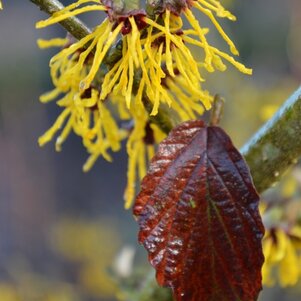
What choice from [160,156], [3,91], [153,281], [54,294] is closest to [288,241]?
[153,281]

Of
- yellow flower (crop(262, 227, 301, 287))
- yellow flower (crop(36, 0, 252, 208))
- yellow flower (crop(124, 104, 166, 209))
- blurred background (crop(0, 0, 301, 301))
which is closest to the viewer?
yellow flower (crop(36, 0, 252, 208))

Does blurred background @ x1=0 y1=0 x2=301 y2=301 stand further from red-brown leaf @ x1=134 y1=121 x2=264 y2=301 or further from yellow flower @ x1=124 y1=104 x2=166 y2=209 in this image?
red-brown leaf @ x1=134 y1=121 x2=264 y2=301

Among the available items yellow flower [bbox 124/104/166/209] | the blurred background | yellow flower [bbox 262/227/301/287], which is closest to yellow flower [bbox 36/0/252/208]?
yellow flower [bbox 124/104/166/209]

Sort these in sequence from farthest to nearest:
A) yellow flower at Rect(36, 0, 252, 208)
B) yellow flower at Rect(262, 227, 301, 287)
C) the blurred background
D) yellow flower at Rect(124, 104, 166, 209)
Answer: the blurred background
yellow flower at Rect(262, 227, 301, 287)
yellow flower at Rect(124, 104, 166, 209)
yellow flower at Rect(36, 0, 252, 208)

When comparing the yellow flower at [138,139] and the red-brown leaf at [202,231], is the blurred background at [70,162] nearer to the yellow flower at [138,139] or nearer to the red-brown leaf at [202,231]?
the yellow flower at [138,139]

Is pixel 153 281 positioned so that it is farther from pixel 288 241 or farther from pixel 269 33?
pixel 269 33

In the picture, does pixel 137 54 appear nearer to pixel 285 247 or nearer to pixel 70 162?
pixel 285 247

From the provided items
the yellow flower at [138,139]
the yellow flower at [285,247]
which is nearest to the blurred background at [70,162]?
the yellow flower at [285,247]
